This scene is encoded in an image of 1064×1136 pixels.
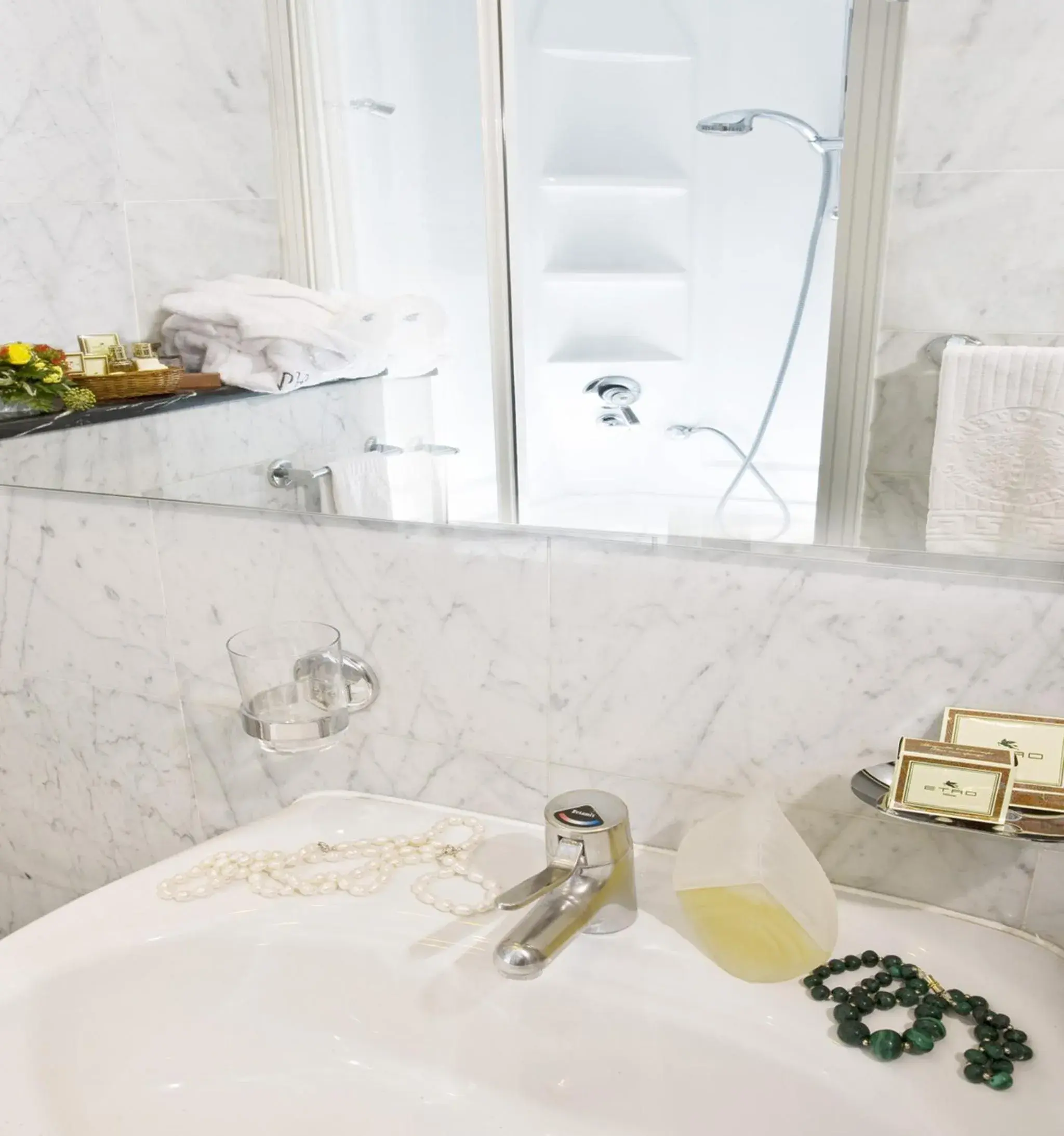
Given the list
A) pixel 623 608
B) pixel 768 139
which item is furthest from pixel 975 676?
pixel 768 139

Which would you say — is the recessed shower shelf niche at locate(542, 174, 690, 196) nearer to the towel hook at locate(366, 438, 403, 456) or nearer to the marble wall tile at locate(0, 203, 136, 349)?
the towel hook at locate(366, 438, 403, 456)

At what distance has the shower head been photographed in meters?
0.72

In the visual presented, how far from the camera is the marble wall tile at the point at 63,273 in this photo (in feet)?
3.40

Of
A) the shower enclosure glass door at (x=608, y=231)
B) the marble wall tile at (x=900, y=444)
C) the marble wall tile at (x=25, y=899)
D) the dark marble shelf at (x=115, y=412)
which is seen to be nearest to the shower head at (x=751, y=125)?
the shower enclosure glass door at (x=608, y=231)

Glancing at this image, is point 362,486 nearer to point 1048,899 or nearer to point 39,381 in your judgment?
point 39,381

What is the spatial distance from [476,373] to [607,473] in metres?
0.15

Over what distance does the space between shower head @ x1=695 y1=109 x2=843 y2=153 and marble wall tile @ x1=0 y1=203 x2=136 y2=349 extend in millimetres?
600

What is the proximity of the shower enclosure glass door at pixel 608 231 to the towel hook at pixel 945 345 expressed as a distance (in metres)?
0.07

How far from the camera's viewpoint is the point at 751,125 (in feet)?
2.39

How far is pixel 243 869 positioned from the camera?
3.10 ft

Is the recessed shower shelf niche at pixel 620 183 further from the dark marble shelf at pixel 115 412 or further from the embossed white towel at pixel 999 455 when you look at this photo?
the dark marble shelf at pixel 115 412

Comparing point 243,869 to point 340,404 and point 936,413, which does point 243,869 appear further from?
point 936,413

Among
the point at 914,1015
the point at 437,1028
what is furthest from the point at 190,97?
the point at 914,1015

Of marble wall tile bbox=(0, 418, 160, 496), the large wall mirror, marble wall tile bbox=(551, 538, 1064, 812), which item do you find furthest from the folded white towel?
marble wall tile bbox=(551, 538, 1064, 812)
